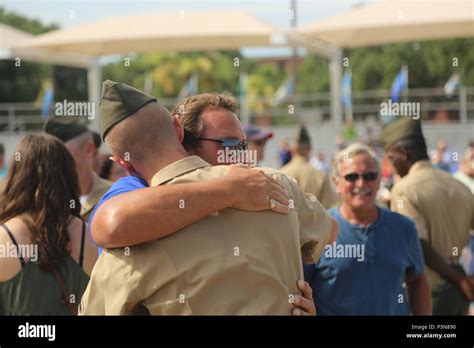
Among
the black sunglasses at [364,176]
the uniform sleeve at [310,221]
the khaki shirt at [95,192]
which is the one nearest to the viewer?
the uniform sleeve at [310,221]

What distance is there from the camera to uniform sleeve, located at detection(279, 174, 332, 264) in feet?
8.68

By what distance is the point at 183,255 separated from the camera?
2381 millimetres

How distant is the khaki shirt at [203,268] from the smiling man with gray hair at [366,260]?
2.08 meters

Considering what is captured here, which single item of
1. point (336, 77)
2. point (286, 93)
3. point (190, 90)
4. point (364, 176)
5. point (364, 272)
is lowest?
point (364, 272)

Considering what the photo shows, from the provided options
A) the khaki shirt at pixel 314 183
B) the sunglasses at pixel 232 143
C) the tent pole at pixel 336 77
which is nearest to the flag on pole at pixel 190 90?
the tent pole at pixel 336 77

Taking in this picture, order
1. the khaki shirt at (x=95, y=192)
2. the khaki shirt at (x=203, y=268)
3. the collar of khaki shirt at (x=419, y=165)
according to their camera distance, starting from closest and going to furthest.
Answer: the khaki shirt at (x=203, y=268), the khaki shirt at (x=95, y=192), the collar of khaki shirt at (x=419, y=165)

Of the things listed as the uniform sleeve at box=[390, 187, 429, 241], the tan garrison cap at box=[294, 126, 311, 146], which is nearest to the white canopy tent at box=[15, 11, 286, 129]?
the tan garrison cap at box=[294, 126, 311, 146]

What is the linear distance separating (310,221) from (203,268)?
46cm

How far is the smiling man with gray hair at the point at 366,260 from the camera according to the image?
4.55 metres

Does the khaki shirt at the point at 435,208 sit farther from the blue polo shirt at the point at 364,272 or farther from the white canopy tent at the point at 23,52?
the white canopy tent at the point at 23,52

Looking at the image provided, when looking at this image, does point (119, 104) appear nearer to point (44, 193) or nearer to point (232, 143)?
point (232, 143)

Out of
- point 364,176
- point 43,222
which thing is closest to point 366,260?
point 364,176

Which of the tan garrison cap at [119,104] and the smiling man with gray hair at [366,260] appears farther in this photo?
the smiling man with gray hair at [366,260]
